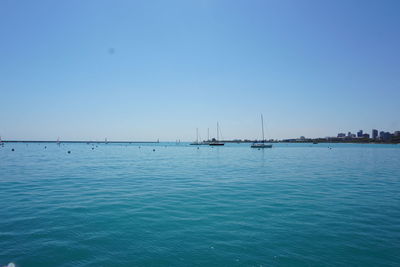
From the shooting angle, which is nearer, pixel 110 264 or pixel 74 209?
pixel 110 264

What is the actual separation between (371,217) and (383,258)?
19.3 ft

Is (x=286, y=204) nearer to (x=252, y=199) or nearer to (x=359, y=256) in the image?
(x=252, y=199)

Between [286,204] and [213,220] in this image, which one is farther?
[286,204]

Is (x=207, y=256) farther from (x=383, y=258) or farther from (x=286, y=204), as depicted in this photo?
(x=286, y=204)

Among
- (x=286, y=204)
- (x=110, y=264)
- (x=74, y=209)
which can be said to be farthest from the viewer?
(x=286, y=204)

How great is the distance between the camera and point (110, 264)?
8305 mm

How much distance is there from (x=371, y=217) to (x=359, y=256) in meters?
6.23

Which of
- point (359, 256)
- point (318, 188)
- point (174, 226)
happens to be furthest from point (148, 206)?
point (318, 188)

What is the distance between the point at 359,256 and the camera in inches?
353

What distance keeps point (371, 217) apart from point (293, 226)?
561 centimetres

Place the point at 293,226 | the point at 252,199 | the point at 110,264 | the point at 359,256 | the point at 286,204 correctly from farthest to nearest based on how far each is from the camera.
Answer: the point at 252,199, the point at 286,204, the point at 293,226, the point at 359,256, the point at 110,264

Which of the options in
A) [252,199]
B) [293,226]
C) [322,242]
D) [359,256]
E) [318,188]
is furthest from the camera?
[318,188]

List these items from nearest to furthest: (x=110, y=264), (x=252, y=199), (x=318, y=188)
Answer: (x=110, y=264)
(x=252, y=199)
(x=318, y=188)

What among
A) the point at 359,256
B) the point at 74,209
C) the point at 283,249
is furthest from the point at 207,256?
the point at 74,209
